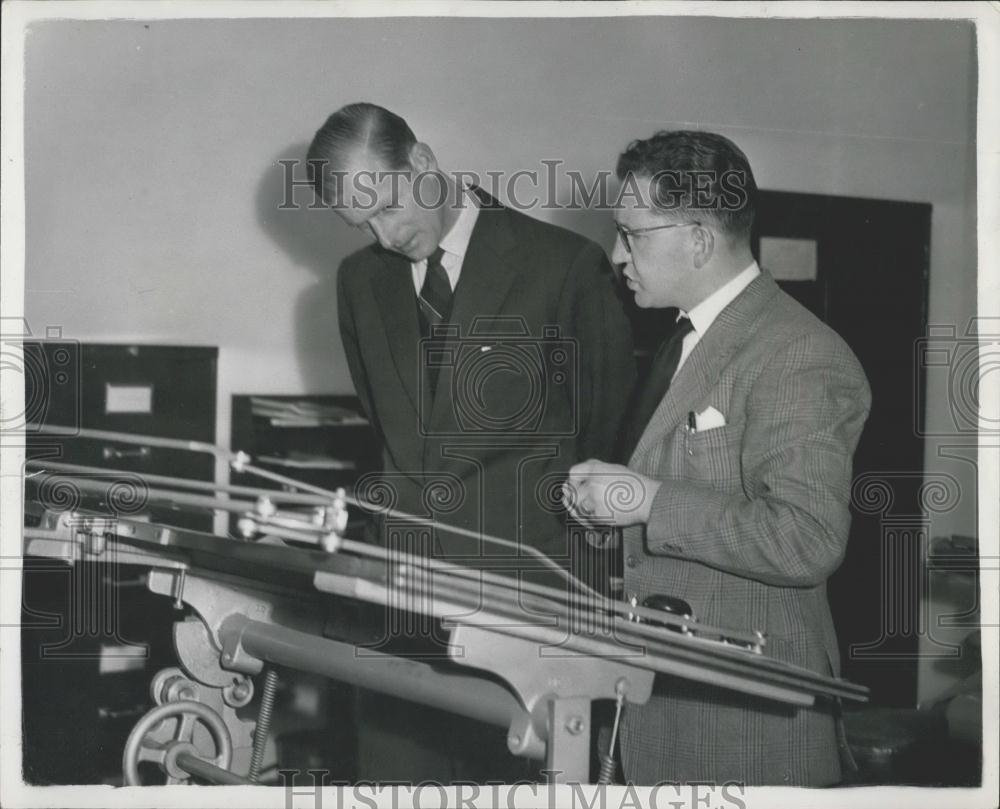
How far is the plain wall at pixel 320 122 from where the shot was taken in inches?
120

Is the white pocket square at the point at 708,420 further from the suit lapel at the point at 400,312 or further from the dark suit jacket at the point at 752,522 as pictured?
the suit lapel at the point at 400,312

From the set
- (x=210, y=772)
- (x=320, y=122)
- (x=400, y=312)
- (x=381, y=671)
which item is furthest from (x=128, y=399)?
(x=381, y=671)

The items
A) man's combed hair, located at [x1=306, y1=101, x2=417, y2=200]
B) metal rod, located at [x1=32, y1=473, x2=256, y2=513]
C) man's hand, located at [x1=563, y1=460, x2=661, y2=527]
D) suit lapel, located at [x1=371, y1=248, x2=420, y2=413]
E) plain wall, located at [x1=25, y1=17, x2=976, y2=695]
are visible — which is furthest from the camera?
plain wall, located at [x1=25, y1=17, x2=976, y2=695]

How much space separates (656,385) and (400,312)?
835 millimetres

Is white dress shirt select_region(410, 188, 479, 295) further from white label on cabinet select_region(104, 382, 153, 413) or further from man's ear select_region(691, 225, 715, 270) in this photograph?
white label on cabinet select_region(104, 382, 153, 413)

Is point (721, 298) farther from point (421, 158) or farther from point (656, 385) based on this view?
point (421, 158)

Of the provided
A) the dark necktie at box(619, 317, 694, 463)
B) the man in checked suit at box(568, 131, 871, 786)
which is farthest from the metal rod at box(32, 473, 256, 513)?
the dark necktie at box(619, 317, 694, 463)

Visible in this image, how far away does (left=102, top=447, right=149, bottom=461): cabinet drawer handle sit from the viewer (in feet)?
10.5

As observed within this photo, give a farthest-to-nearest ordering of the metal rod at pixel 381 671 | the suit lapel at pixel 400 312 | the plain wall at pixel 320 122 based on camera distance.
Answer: the plain wall at pixel 320 122
the suit lapel at pixel 400 312
the metal rod at pixel 381 671

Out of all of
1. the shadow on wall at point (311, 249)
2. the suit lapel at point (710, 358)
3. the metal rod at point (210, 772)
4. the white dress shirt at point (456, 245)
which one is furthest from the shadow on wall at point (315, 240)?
the metal rod at point (210, 772)

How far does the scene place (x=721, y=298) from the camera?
178 cm

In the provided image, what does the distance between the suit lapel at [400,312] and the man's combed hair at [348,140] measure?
363 mm

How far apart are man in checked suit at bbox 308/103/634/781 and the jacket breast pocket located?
65 centimetres

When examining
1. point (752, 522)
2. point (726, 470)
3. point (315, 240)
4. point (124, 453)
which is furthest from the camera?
point (315, 240)
